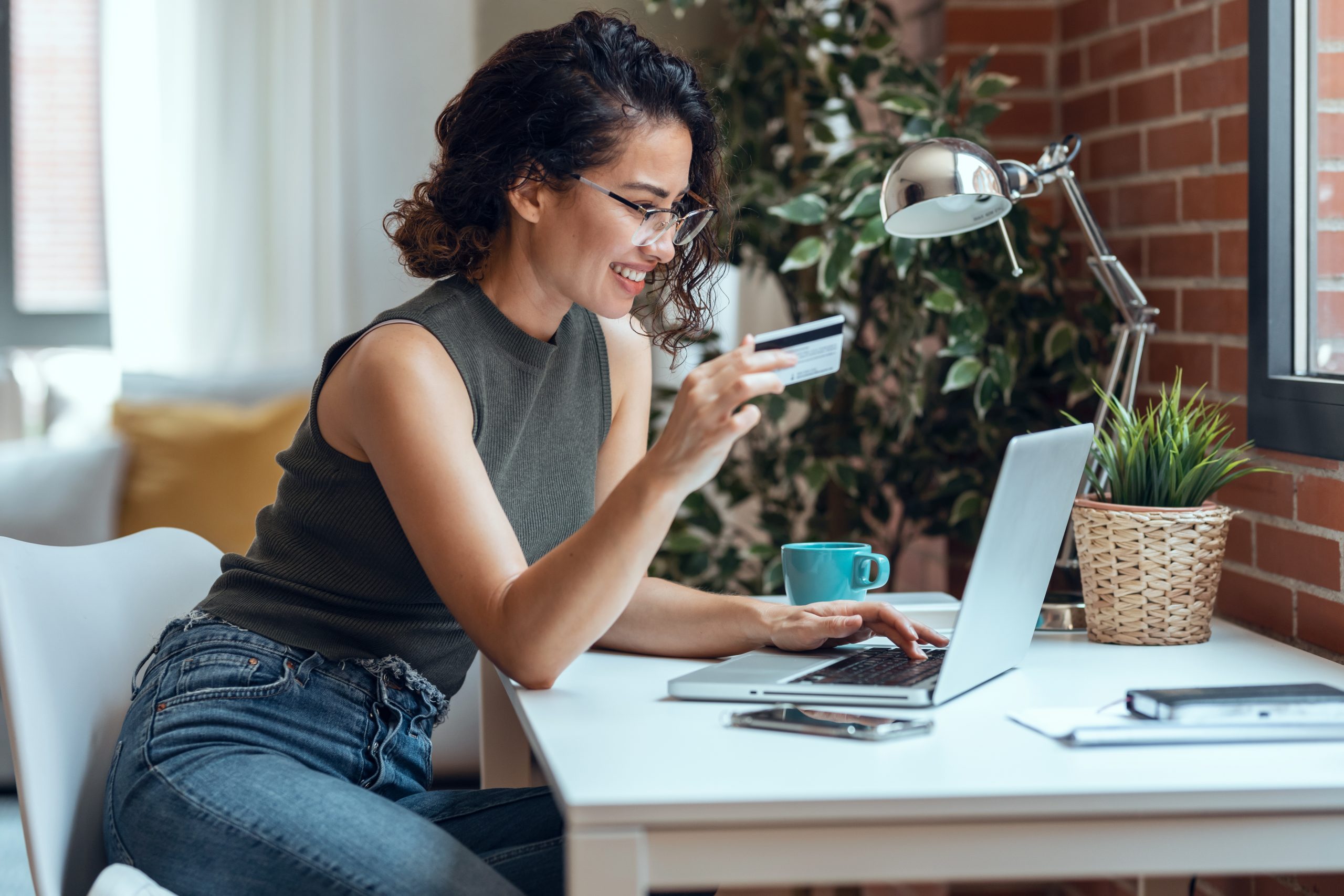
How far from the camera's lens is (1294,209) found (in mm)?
1503

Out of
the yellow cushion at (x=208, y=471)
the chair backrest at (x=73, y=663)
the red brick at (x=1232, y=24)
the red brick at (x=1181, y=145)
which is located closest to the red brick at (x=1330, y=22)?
the red brick at (x=1232, y=24)

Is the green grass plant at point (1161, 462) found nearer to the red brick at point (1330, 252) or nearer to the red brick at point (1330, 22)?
the red brick at point (1330, 252)

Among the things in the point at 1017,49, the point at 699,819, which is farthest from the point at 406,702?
the point at 1017,49

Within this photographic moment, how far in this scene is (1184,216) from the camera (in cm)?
173

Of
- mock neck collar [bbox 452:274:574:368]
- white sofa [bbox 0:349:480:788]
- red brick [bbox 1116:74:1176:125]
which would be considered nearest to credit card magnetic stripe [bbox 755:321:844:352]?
mock neck collar [bbox 452:274:574:368]

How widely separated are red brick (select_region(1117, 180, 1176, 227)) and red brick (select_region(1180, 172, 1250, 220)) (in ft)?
0.10

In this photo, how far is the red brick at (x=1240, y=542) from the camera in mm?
1568

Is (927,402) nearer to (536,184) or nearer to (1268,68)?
(1268,68)

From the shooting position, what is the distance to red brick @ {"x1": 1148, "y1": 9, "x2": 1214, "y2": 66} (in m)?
1.67

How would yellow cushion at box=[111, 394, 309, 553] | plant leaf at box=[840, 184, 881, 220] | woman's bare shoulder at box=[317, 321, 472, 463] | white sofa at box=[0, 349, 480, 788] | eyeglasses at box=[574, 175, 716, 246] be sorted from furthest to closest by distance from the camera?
yellow cushion at box=[111, 394, 309, 553]
white sofa at box=[0, 349, 480, 788]
plant leaf at box=[840, 184, 881, 220]
eyeglasses at box=[574, 175, 716, 246]
woman's bare shoulder at box=[317, 321, 472, 463]

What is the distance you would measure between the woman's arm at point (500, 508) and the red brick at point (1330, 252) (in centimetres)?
82

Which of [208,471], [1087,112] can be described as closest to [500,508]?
[1087,112]

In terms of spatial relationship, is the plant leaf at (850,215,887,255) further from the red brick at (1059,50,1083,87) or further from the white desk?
the white desk

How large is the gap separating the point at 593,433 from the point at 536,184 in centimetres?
30
